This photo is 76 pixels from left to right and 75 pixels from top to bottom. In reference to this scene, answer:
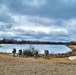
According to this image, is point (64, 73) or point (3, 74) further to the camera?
point (64, 73)

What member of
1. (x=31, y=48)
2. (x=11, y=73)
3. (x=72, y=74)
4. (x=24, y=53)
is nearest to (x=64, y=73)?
(x=72, y=74)

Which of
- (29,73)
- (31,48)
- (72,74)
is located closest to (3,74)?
(29,73)

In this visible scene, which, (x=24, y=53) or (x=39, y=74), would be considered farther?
(x=24, y=53)

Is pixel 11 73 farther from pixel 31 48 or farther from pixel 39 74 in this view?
pixel 31 48

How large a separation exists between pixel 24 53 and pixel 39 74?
2957cm

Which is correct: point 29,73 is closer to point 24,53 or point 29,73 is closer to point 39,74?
point 39,74

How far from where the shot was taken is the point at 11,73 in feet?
69.2

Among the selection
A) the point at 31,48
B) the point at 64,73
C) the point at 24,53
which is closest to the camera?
the point at 64,73

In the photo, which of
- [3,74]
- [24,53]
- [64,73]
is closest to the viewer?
[3,74]

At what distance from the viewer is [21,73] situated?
21.3m

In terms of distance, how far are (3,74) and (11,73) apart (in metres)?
0.84

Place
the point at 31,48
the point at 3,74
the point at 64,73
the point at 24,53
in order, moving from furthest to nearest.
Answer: the point at 31,48 < the point at 24,53 < the point at 64,73 < the point at 3,74

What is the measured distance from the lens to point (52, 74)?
20984 millimetres

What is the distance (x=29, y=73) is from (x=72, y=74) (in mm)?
3389
